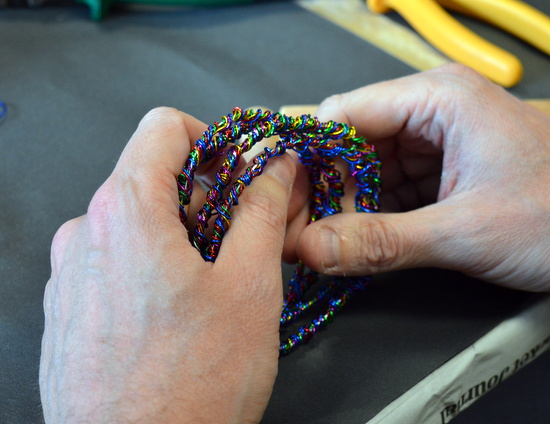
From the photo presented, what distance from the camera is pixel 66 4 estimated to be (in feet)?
3.51

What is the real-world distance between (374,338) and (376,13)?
775mm

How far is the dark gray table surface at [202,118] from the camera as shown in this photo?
564mm

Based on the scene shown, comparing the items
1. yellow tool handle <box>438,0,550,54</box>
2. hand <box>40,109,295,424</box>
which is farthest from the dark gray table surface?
hand <box>40,109,295,424</box>

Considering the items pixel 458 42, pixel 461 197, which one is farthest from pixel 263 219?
pixel 458 42

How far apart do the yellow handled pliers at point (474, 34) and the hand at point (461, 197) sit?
1.08ft

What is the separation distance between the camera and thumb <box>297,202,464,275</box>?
54 cm

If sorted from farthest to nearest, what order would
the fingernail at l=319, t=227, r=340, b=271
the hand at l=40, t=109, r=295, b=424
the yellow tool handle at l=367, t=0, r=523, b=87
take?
the yellow tool handle at l=367, t=0, r=523, b=87
the fingernail at l=319, t=227, r=340, b=271
the hand at l=40, t=109, r=295, b=424

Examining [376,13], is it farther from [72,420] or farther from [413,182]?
[72,420]

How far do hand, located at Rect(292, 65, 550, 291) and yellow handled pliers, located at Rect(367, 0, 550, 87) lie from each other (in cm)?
33

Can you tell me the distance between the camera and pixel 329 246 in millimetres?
539

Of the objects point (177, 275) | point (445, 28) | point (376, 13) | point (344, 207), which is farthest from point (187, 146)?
point (376, 13)

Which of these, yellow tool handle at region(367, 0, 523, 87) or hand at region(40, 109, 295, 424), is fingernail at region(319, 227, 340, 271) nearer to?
hand at region(40, 109, 295, 424)

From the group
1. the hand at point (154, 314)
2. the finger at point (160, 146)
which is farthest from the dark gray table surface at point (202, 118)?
the finger at point (160, 146)

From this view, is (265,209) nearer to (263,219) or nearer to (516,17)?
(263,219)
